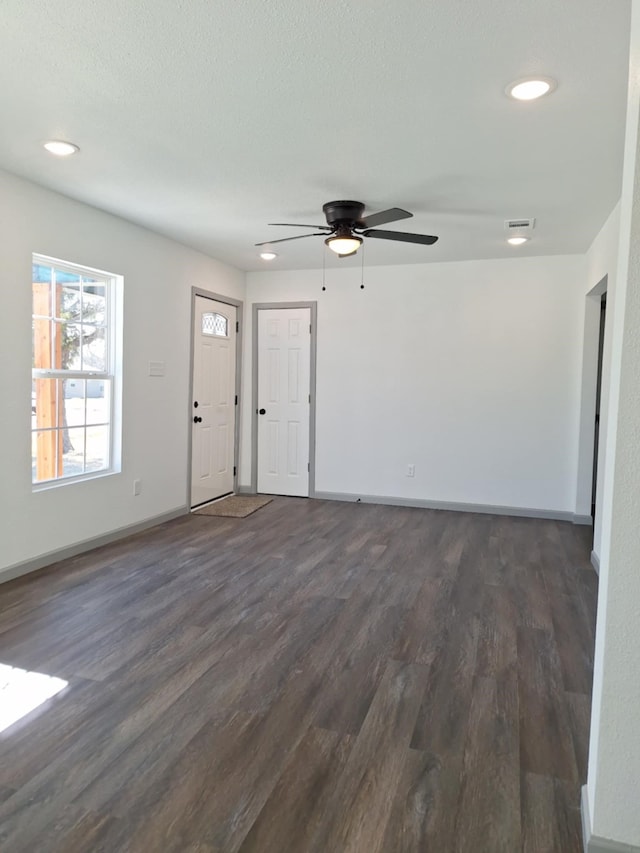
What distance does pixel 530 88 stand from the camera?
2371 mm

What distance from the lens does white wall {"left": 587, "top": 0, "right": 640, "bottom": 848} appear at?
4.84 ft

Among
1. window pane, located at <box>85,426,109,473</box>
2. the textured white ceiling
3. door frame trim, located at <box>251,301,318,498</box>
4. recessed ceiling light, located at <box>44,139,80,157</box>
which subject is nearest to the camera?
the textured white ceiling

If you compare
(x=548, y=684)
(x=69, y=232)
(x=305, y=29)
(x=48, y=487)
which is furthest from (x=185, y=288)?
(x=548, y=684)

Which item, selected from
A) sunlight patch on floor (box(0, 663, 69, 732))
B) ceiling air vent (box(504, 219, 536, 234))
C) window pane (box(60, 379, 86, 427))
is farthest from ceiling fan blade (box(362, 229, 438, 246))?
sunlight patch on floor (box(0, 663, 69, 732))

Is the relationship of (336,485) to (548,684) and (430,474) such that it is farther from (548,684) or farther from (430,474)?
(548,684)

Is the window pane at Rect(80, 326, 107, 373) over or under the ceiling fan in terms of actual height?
under

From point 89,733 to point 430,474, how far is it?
4.53 meters

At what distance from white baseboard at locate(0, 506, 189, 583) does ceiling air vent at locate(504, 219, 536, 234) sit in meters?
3.94

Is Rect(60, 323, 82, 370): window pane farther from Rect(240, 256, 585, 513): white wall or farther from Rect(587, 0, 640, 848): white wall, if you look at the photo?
Rect(587, 0, 640, 848): white wall

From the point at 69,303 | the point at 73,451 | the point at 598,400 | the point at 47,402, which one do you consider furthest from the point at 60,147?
the point at 598,400

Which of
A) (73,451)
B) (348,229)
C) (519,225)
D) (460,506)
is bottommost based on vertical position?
(460,506)

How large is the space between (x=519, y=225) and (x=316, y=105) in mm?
2514

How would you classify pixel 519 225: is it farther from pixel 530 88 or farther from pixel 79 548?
pixel 79 548

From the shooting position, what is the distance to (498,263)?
5.73m
